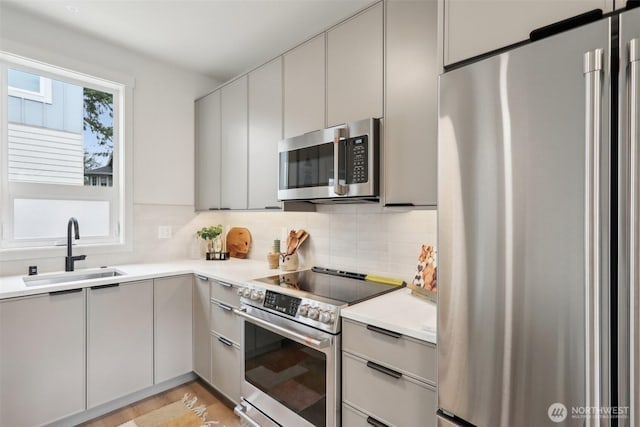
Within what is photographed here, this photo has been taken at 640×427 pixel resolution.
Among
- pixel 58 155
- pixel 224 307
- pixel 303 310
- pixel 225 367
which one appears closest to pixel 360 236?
pixel 303 310

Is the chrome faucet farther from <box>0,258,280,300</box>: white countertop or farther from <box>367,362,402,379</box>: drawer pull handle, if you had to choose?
<box>367,362,402,379</box>: drawer pull handle

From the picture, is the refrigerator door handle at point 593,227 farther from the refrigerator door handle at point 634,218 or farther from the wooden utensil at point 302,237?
the wooden utensil at point 302,237

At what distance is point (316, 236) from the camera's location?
99.3 inches

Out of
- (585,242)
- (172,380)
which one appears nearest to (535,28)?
(585,242)

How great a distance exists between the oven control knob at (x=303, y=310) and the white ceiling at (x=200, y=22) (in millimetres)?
1894

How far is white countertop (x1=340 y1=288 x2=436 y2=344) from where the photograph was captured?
1.24 m

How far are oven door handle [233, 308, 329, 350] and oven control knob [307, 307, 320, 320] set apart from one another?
10cm

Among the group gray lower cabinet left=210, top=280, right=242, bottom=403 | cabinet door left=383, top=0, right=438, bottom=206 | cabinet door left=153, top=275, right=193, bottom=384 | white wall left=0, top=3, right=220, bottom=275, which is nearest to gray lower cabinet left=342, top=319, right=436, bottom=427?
cabinet door left=383, top=0, right=438, bottom=206

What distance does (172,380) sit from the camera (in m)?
2.47

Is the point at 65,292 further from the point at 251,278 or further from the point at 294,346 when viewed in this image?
the point at 294,346

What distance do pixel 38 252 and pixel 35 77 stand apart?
1.34 meters

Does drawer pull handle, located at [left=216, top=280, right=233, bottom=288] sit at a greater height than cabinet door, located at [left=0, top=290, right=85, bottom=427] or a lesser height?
greater

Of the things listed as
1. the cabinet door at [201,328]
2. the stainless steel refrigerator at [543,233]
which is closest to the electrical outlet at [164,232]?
the cabinet door at [201,328]

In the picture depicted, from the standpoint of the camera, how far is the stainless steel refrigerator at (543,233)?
0.71 m
